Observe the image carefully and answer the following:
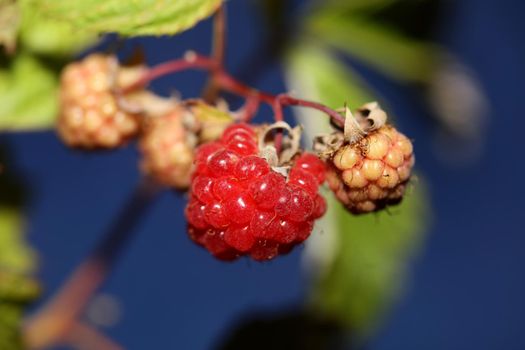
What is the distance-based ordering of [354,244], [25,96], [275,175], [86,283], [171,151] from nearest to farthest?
[275,175], [171,151], [25,96], [86,283], [354,244]

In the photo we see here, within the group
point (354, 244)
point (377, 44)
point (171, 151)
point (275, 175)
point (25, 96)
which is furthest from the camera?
point (377, 44)

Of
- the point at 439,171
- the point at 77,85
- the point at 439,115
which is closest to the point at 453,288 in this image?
the point at 439,171

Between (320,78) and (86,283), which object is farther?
(320,78)

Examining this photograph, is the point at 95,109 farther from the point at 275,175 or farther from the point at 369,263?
the point at 369,263

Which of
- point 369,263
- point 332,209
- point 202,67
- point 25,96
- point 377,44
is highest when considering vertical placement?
point 202,67

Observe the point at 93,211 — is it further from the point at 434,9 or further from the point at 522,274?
the point at 522,274

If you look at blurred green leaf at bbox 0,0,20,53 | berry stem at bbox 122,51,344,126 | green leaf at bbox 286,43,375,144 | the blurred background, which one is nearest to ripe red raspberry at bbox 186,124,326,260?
berry stem at bbox 122,51,344,126

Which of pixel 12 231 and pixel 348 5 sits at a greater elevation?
pixel 348 5

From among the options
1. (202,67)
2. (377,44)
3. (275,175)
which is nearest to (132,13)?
(202,67)
